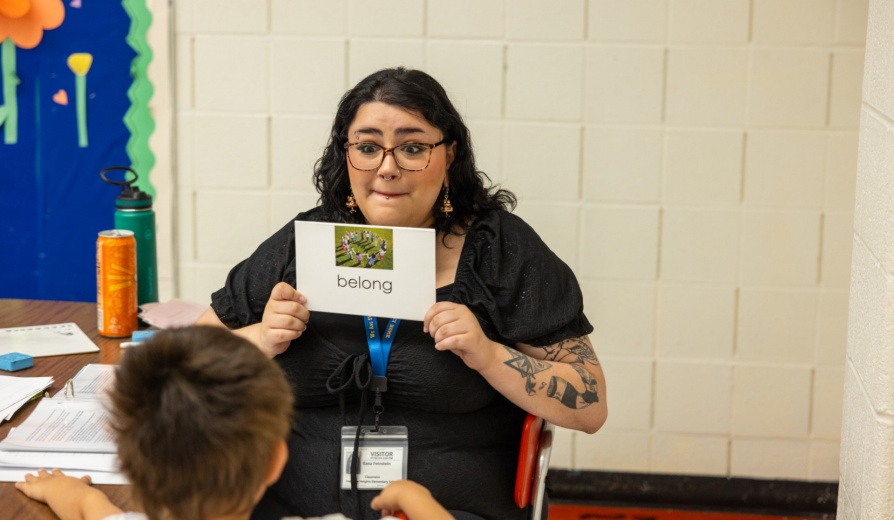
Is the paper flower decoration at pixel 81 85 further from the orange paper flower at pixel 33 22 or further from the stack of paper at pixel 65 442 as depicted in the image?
the stack of paper at pixel 65 442

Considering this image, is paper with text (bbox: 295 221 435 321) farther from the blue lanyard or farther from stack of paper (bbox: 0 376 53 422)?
stack of paper (bbox: 0 376 53 422)

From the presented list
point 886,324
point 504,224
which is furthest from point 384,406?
point 886,324

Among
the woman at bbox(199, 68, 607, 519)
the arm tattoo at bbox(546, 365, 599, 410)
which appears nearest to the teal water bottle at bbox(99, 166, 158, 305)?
the woman at bbox(199, 68, 607, 519)

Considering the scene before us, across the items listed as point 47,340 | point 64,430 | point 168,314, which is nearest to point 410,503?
point 64,430

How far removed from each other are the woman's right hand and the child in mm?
598

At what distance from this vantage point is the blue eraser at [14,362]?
2.14 m

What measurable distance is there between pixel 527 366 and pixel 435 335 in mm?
196

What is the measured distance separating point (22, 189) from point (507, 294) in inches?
75.5

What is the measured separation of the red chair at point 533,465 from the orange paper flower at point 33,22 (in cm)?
209

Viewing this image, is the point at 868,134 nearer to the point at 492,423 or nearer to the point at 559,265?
the point at 559,265

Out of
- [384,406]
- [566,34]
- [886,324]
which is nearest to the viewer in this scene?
[886,324]

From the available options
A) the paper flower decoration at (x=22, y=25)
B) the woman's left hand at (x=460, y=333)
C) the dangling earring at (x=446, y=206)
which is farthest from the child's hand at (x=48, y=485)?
the paper flower decoration at (x=22, y=25)

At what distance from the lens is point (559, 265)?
2.15 meters

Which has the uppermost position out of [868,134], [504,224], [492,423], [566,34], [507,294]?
[566,34]
